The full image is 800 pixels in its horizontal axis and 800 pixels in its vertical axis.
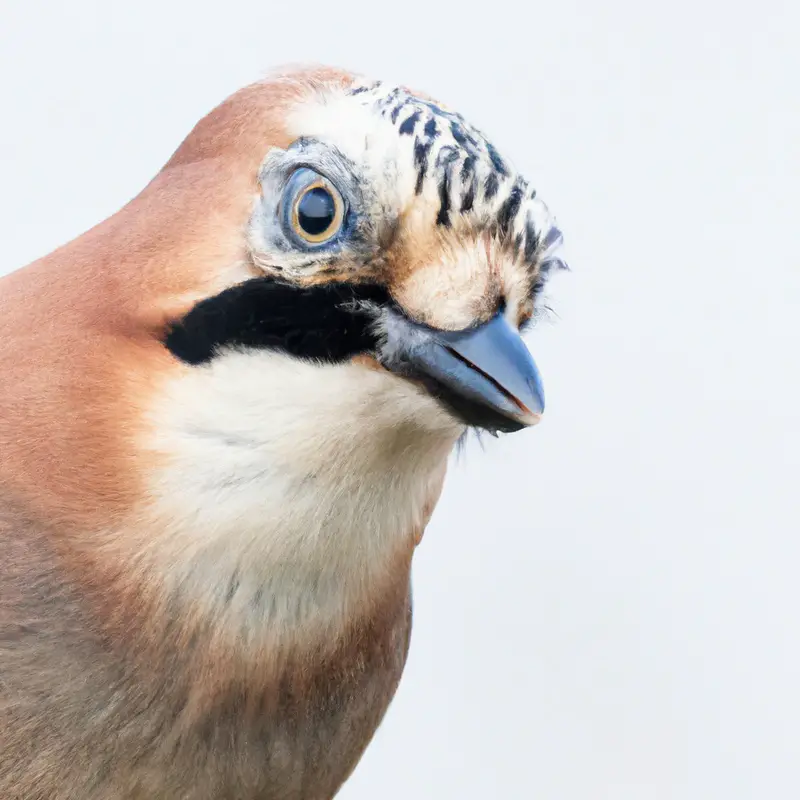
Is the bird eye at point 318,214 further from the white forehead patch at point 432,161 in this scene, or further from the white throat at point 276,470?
the white throat at point 276,470

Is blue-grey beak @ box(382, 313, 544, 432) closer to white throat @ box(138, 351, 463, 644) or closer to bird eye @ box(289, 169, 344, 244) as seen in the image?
white throat @ box(138, 351, 463, 644)

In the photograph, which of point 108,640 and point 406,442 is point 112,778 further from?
point 406,442

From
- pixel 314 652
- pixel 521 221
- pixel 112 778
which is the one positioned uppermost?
pixel 521 221

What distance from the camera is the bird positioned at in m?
1.48

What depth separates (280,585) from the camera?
64.4 inches

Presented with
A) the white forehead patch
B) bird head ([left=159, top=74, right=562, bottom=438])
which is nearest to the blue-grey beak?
bird head ([left=159, top=74, right=562, bottom=438])

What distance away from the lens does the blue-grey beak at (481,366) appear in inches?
56.5

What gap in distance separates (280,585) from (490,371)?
1.47 feet

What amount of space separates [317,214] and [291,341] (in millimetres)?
163

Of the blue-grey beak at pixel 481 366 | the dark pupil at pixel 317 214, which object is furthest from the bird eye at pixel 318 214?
the blue-grey beak at pixel 481 366

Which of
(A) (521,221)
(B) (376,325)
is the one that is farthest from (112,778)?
(A) (521,221)

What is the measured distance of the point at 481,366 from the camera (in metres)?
1.44

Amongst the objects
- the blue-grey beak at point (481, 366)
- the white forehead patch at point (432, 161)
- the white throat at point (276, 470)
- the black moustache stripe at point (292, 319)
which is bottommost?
the white throat at point (276, 470)

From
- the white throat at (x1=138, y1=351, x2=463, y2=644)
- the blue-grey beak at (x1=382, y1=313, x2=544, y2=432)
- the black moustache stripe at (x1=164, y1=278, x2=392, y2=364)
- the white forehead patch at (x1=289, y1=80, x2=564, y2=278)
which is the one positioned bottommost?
the white throat at (x1=138, y1=351, x2=463, y2=644)
